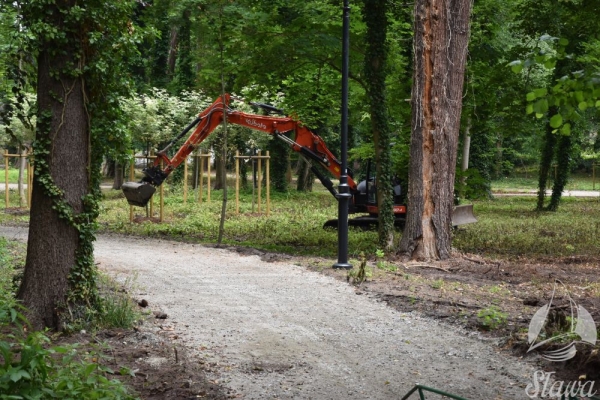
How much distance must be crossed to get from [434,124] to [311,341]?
24.3ft

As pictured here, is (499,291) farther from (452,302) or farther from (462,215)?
(462,215)

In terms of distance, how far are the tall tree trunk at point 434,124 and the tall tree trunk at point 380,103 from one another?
1.60m

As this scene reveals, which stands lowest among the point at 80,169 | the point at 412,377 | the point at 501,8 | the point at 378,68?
the point at 412,377

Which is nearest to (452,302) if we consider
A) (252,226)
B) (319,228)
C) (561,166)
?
(319,228)

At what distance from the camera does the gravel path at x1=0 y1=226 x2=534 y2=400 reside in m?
6.45

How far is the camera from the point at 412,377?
6.67 m

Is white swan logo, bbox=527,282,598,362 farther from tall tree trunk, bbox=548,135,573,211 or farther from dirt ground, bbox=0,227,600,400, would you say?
tall tree trunk, bbox=548,135,573,211

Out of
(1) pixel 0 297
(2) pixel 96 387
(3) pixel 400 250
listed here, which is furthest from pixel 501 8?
(2) pixel 96 387

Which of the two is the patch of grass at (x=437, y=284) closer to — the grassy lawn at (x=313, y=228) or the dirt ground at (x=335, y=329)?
the dirt ground at (x=335, y=329)

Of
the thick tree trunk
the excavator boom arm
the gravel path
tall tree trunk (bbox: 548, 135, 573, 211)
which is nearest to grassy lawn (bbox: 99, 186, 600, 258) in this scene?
tall tree trunk (bbox: 548, 135, 573, 211)

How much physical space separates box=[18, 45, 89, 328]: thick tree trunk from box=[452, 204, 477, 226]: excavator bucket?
1272cm

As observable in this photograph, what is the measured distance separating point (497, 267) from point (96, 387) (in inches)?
366

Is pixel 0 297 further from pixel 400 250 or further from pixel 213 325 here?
pixel 400 250

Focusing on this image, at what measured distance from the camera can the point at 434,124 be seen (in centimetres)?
1431
